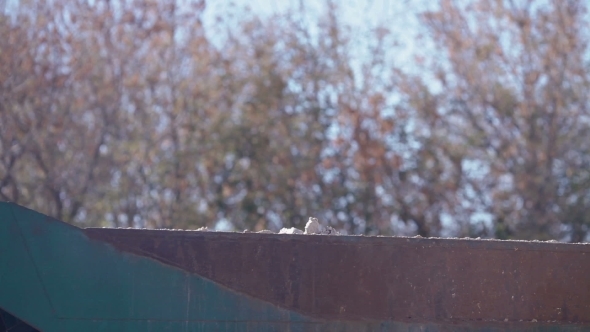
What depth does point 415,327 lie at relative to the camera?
3.93 m

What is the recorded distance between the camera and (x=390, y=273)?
396 cm

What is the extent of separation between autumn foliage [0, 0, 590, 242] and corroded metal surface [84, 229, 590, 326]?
11006 mm

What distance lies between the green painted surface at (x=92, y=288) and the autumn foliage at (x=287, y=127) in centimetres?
1124

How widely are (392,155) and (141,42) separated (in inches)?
210

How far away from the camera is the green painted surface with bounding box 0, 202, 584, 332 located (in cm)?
363

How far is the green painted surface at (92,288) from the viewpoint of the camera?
143 inches

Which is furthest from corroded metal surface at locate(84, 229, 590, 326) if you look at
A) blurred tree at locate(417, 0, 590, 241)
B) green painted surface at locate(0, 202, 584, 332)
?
blurred tree at locate(417, 0, 590, 241)

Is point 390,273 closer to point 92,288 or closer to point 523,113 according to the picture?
point 92,288

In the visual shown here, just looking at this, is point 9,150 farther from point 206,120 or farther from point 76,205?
point 206,120

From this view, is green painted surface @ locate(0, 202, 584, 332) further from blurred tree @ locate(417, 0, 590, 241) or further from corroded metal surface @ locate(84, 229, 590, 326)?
blurred tree @ locate(417, 0, 590, 241)

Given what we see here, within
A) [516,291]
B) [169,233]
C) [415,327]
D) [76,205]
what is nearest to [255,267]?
[169,233]

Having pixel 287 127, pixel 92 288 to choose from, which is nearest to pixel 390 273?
pixel 92 288

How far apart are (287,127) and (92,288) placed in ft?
38.6

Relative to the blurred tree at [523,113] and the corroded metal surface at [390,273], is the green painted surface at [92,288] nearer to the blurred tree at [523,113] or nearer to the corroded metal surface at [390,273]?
the corroded metal surface at [390,273]
